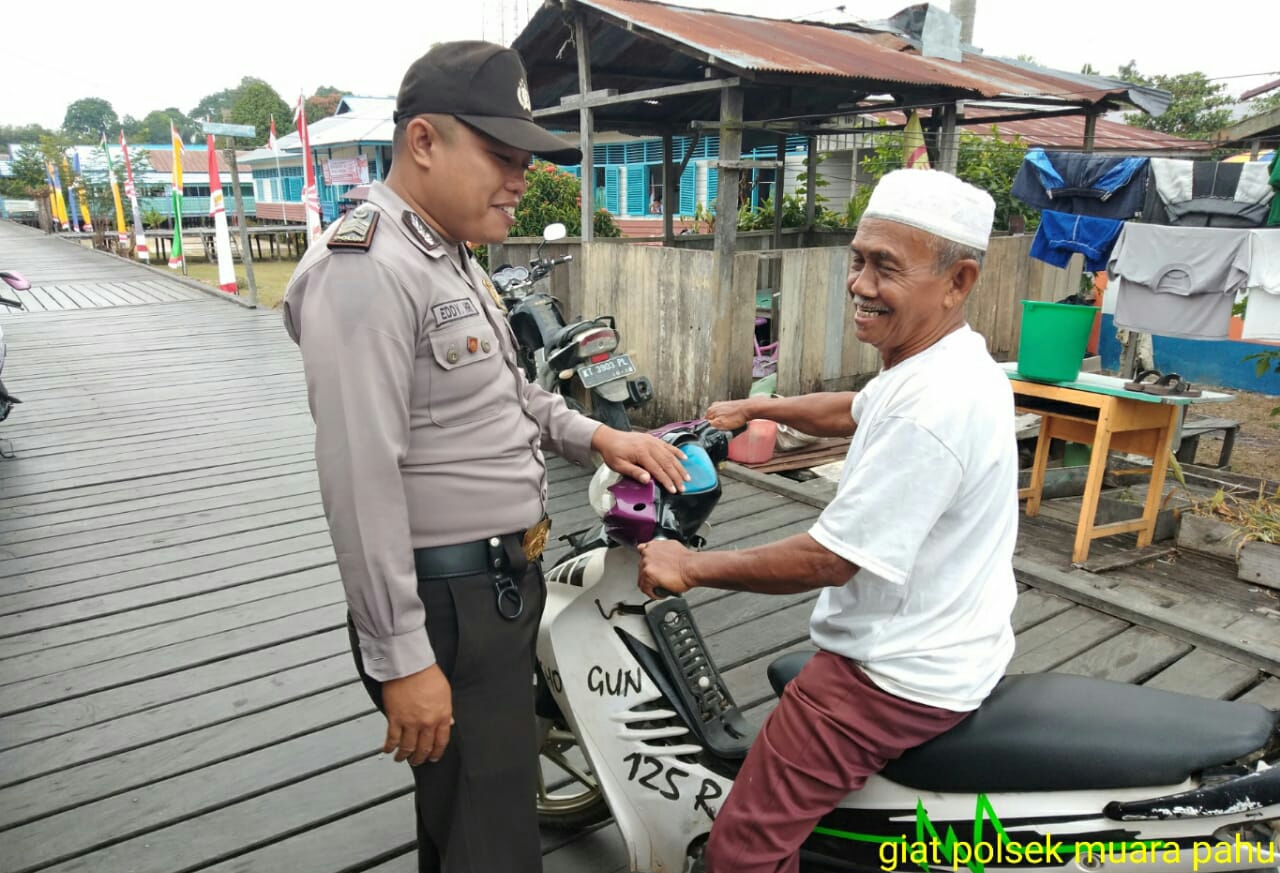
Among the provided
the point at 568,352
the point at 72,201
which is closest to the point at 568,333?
the point at 568,352

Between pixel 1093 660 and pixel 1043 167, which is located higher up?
pixel 1043 167

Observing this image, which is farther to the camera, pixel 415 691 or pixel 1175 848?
pixel 415 691

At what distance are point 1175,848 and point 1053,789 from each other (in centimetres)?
16

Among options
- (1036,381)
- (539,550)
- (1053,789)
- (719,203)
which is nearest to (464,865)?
(539,550)

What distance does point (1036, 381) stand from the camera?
4090 mm

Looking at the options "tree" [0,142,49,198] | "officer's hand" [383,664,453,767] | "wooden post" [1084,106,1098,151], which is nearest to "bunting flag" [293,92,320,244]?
"wooden post" [1084,106,1098,151]

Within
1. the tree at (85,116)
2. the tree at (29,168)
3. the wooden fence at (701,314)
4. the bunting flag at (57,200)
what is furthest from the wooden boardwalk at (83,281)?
the tree at (85,116)

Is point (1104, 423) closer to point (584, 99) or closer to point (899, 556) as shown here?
point (899, 556)

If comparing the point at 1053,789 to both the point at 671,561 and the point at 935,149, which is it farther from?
the point at 935,149

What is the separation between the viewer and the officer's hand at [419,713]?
125 centimetres

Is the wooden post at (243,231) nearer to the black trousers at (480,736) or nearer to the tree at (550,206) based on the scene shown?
the tree at (550,206)

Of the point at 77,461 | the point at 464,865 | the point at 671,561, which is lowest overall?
the point at 77,461

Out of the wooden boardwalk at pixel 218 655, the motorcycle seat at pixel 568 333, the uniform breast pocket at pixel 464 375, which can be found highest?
the uniform breast pocket at pixel 464 375

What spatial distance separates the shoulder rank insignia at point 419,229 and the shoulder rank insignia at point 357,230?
2.0 inches
